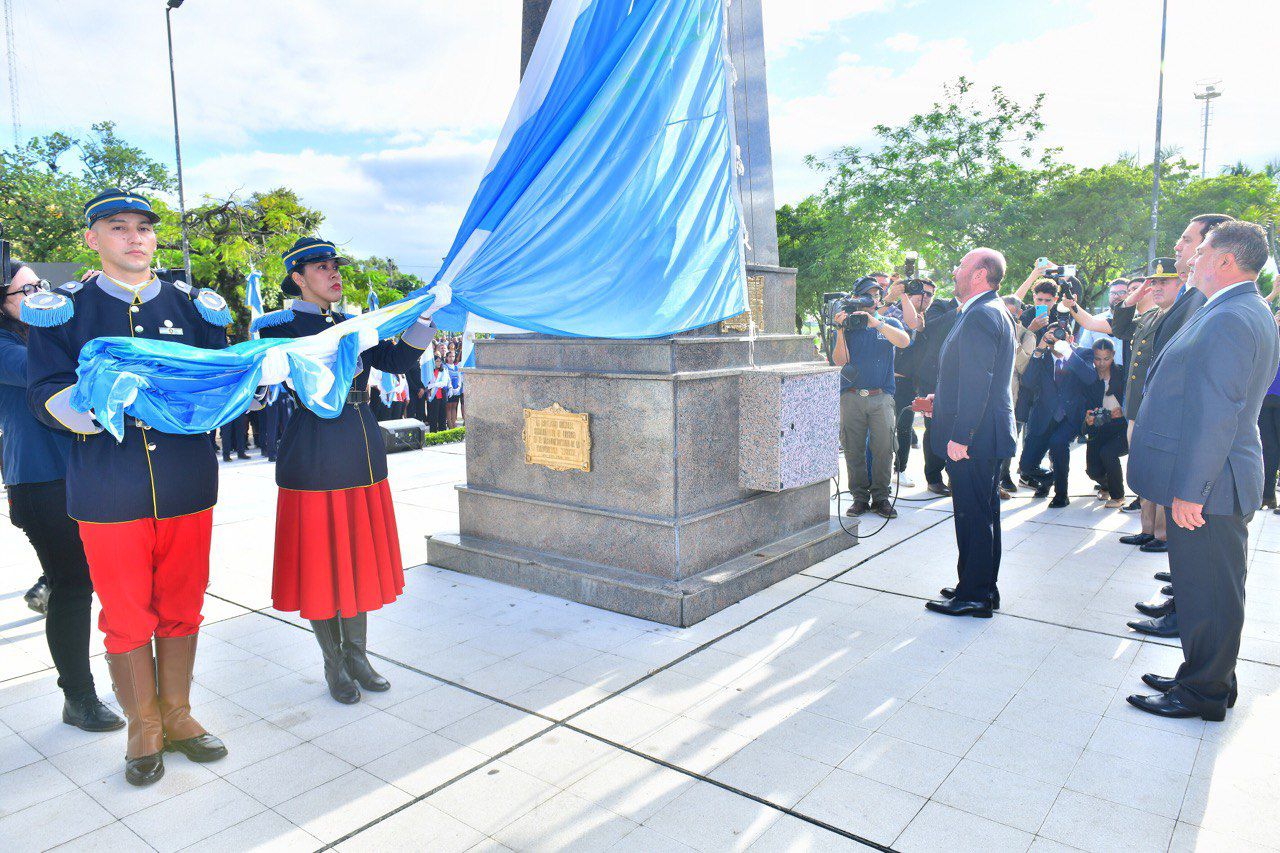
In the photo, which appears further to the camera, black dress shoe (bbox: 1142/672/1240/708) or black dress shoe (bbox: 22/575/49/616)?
black dress shoe (bbox: 22/575/49/616)

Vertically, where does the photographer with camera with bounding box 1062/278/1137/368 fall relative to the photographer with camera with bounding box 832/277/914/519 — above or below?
above

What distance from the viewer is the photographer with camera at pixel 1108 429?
24.3 ft

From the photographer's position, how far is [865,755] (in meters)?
3.14

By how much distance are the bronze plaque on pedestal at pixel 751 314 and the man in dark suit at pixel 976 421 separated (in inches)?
50.9

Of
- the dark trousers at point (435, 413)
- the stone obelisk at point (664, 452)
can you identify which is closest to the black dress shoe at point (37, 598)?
the stone obelisk at point (664, 452)

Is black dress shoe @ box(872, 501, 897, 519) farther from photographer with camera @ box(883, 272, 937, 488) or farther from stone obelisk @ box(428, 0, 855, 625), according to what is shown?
stone obelisk @ box(428, 0, 855, 625)

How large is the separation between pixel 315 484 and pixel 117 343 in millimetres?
976

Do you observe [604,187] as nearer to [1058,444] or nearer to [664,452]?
[664,452]

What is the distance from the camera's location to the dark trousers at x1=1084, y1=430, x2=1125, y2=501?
7.48 metres

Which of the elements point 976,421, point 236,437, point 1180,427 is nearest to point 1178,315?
point 976,421

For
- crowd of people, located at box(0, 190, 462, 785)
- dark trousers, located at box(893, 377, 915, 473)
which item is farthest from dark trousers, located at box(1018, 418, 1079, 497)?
crowd of people, located at box(0, 190, 462, 785)

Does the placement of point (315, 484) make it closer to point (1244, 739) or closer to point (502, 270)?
point (502, 270)

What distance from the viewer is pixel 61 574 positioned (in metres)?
3.49

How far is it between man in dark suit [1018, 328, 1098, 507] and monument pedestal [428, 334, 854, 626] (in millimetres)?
3213
